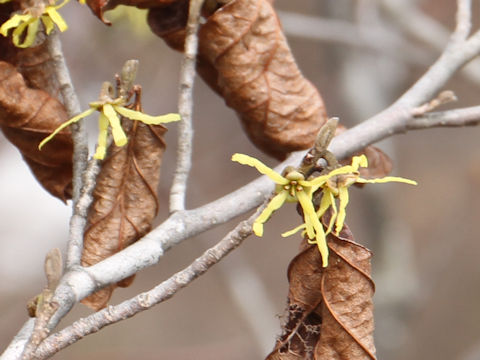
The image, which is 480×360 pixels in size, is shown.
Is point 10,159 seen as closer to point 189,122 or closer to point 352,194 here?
point 352,194

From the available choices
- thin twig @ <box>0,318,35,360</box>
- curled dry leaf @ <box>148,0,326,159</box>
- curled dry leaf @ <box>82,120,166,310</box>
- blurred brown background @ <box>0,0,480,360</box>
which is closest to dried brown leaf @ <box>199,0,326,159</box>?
curled dry leaf @ <box>148,0,326,159</box>

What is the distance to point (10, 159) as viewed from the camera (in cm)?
562

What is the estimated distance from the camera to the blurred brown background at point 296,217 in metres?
3.46

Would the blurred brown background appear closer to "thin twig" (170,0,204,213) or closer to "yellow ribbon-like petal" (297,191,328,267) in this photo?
"thin twig" (170,0,204,213)

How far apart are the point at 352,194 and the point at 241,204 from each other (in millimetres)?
5088

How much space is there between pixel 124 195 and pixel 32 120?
184mm

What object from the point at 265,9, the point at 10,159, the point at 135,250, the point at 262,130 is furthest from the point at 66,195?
the point at 10,159

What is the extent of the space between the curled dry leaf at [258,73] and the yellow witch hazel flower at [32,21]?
235mm

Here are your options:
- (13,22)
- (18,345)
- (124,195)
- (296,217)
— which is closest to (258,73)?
(124,195)

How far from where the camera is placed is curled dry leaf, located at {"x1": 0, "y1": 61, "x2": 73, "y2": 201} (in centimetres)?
103

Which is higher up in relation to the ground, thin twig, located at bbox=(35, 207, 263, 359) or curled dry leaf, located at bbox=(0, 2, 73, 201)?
curled dry leaf, located at bbox=(0, 2, 73, 201)

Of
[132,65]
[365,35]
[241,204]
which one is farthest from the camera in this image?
[365,35]

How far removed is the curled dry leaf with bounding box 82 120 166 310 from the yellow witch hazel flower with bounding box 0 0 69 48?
186 millimetres

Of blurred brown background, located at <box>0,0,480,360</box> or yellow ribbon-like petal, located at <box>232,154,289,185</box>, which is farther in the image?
blurred brown background, located at <box>0,0,480,360</box>
